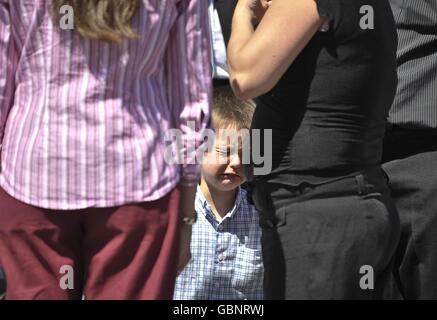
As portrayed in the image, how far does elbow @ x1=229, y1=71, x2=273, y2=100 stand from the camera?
8.55ft

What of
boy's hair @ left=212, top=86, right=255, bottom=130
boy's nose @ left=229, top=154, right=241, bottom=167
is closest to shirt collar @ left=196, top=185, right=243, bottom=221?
boy's nose @ left=229, top=154, right=241, bottom=167

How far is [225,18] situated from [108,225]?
5.81ft

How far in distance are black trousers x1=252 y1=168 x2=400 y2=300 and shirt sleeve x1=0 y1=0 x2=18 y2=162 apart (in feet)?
2.46

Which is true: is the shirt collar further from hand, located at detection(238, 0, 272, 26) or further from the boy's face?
hand, located at detection(238, 0, 272, 26)

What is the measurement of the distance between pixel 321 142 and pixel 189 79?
1.39 ft

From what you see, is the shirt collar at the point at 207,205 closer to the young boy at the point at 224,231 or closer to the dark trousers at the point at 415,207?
the young boy at the point at 224,231

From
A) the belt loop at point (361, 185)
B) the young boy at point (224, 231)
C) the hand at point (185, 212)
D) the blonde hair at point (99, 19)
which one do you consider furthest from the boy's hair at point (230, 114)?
the blonde hair at point (99, 19)

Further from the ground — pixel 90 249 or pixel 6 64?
pixel 6 64

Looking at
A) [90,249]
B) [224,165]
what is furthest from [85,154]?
[224,165]

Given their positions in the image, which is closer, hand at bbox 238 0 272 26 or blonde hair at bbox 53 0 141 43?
blonde hair at bbox 53 0 141 43

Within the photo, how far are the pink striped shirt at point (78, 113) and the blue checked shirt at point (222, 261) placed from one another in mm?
1497

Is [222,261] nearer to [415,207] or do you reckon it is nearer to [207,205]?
[207,205]

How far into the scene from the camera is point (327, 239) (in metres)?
2.57
